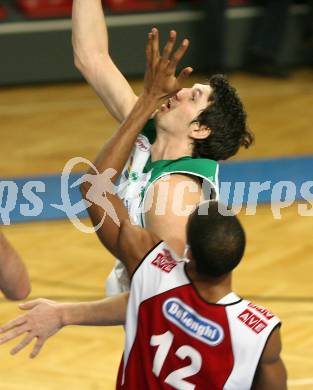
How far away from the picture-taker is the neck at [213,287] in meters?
2.79

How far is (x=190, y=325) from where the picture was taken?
279cm

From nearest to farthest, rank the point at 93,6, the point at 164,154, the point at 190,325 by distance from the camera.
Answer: the point at 190,325 → the point at 164,154 → the point at 93,6

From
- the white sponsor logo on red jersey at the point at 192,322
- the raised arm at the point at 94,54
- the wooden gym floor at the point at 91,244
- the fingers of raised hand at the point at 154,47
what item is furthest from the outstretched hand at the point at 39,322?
the wooden gym floor at the point at 91,244

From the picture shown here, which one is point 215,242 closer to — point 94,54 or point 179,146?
point 179,146

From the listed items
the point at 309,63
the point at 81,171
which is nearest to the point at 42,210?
the point at 81,171

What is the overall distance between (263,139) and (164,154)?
19.2ft

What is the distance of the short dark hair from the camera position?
107 inches

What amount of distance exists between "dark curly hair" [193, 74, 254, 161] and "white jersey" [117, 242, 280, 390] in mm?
765

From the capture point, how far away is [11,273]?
298 cm

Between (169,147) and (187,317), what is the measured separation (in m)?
0.91

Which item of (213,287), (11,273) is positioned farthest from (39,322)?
(213,287)

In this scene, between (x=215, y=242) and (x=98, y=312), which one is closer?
(x=215, y=242)

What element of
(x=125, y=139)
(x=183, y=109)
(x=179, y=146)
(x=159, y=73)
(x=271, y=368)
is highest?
(x=159, y=73)

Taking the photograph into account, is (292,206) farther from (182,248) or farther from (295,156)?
(182,248)
